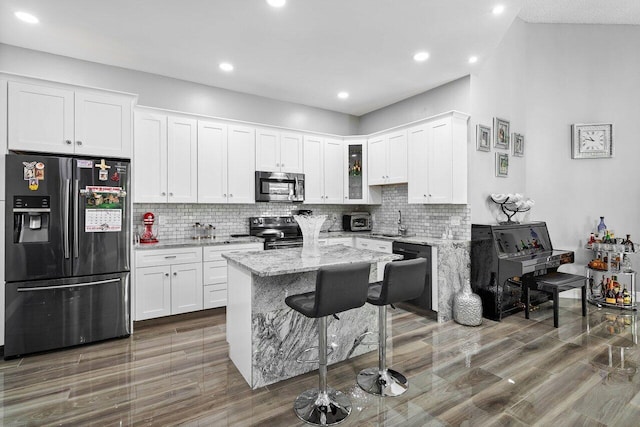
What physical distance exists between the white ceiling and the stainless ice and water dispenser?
1.62 metres

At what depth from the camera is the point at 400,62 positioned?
3.75m

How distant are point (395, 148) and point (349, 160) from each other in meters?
0.88

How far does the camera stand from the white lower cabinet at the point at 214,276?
392 cm

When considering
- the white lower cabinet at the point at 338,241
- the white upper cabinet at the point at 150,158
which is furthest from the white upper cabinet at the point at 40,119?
the white lower cabinet at the point at 338,241

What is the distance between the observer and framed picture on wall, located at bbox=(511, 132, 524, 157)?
460cm

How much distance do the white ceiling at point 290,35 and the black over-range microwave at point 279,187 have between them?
123 cm

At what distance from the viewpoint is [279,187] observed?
15.7ft

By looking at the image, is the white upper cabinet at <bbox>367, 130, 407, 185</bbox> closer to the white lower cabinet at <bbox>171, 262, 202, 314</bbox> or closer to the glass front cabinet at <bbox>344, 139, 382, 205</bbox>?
the glass front cabinet at <bbox>344, 139, 382, 205</bbox>

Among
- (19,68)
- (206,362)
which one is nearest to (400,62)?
(206,362)

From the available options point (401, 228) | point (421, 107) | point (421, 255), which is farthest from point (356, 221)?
point (421, 107)

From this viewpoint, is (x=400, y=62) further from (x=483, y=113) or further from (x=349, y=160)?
(x=349, y=160)

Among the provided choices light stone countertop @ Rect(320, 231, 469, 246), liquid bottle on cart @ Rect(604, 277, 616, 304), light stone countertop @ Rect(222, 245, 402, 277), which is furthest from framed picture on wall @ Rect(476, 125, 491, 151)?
liquid bottle on cart @ Rect(604, 277, 616, 304)

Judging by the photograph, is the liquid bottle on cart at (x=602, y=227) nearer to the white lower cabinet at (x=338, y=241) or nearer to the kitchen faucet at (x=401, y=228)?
the kitchen faucet at (x=401, y=228)

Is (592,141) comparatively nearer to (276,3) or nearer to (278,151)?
(278,151)
